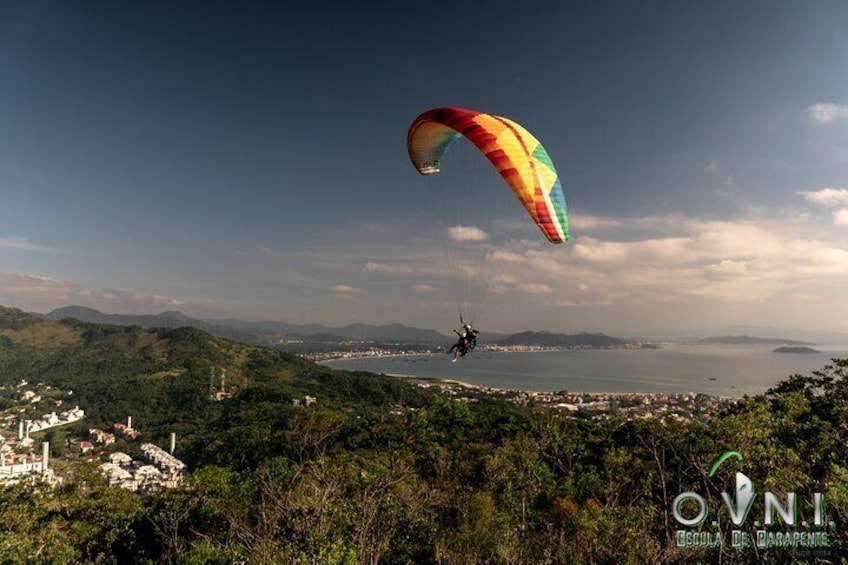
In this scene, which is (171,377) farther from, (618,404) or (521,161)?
(521,161)

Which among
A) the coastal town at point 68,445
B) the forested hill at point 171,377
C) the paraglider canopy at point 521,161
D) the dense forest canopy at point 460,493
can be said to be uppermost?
the paraglider canopy at point 521,161

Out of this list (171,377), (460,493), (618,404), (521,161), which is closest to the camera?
(521,161)

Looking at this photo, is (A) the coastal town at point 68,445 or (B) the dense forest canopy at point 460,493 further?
(A) the coastal town at point 68,445

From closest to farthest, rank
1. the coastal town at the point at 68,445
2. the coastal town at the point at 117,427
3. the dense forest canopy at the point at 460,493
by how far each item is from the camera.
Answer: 1. the dense forest canopy at the point at 460,493
2. the coastal town at the point at 68,445
3. the coastal town at the point at 117,427

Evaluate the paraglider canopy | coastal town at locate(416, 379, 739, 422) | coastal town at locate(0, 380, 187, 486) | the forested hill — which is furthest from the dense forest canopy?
coastal town at locate(416, 379, 739, 422)

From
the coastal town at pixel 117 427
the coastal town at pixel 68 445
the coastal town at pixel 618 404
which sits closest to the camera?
the coastal town at pixel 68 445

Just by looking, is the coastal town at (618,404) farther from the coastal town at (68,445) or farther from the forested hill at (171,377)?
the coastal town at (68,445)

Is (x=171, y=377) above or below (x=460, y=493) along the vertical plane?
below

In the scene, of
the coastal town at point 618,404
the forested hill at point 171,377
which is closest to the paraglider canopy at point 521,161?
the forested hill at point 171,377

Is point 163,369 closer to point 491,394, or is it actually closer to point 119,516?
point 491,394

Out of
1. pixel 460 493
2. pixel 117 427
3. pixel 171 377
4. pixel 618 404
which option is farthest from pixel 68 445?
pixel 618 404
